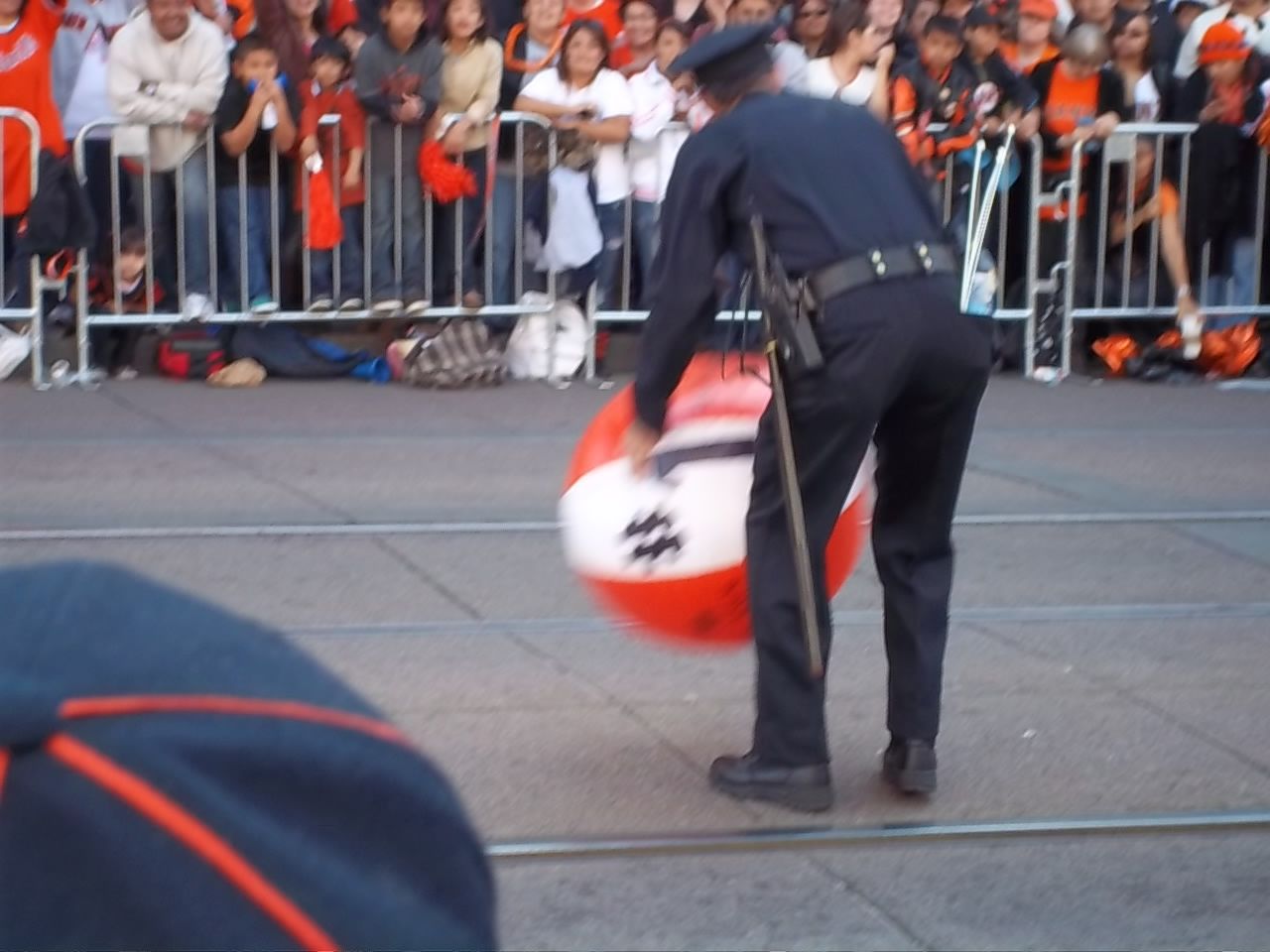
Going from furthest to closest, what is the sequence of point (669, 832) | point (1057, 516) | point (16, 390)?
point (16, 390) < point (1057, 516) < point (669, 832)

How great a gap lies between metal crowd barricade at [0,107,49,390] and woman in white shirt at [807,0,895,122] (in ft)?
13.4

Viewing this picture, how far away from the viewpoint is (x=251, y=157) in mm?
11250

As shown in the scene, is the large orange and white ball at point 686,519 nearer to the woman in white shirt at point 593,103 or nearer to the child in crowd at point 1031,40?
the woman in white shirt at point 593,103

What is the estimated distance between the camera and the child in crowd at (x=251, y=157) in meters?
10.9

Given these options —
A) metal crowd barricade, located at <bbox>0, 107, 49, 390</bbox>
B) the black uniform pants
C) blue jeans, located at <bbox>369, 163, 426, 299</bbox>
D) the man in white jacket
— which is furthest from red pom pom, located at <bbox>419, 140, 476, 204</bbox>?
the black uniform pants

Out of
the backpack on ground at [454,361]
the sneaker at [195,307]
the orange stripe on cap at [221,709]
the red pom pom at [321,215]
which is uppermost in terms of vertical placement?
the orange stripe on cap at [221,709]

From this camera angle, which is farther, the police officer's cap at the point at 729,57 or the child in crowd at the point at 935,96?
the child in crowd at the point at 935,96

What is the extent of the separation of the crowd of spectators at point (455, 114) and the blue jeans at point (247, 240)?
Answer: 1 centimetres

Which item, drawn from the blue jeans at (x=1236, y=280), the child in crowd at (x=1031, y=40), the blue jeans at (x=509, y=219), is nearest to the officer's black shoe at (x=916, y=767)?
the blue jeans at (x=509, y=219)

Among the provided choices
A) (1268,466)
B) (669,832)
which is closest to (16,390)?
(1268,466)

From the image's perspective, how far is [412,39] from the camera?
11055 mm

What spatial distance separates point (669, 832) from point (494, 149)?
280 inches

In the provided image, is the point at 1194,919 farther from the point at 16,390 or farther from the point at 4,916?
the point at 16,390

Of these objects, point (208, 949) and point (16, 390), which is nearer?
point (208, 949)
